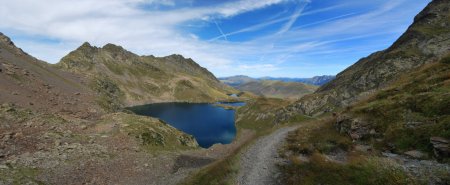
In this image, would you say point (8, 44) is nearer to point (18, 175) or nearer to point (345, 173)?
point (18, 175)

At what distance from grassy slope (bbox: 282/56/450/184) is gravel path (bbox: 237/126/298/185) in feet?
4.94

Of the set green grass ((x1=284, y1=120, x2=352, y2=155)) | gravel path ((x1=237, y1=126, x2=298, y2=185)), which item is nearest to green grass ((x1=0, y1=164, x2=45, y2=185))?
gravel path ((x1=237, y1=126, x2=298, y2=185))

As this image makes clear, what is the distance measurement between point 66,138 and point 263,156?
35.1m

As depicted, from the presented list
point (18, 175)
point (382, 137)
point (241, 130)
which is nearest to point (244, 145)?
point (382, 137)

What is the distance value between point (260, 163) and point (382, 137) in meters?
12.7

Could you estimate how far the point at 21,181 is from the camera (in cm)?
3262

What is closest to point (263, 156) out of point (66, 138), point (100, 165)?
point (100, 165)

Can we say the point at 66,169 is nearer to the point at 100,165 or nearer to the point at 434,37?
the point at 100,165

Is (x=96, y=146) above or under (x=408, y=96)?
under

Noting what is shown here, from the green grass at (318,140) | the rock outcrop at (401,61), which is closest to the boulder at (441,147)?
the green grass at (318,140)

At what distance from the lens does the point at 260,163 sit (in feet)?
104

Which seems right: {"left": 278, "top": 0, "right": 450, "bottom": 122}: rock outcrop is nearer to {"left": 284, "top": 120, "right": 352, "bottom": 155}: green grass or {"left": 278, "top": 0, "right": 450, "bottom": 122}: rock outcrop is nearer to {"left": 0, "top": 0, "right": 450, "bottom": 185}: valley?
{"left": 0, "top": 0, "right": 450, "bottom": 185}: valley

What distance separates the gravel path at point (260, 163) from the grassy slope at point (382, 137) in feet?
4.94

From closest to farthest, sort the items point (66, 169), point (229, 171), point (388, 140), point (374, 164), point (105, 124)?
point (374, 164)
point (388, 140)
point (229, 171)
point (66, 169)
point (105, 124)
